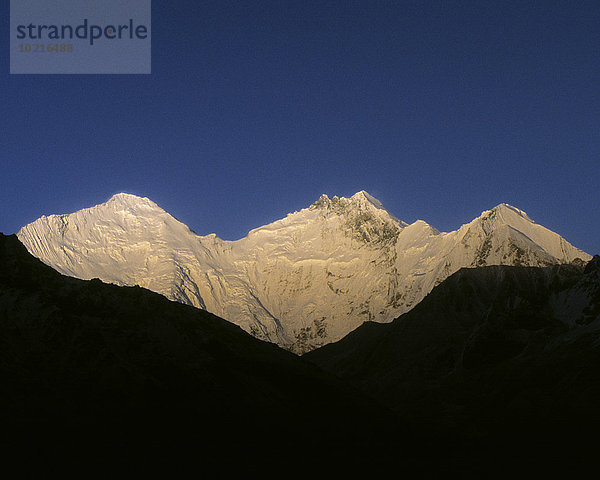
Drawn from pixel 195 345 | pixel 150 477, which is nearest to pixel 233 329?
pixel 195 345

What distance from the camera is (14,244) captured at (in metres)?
136

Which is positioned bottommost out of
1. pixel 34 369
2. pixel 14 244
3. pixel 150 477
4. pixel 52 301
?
pixel 150 477

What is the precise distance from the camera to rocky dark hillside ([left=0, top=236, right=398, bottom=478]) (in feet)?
326

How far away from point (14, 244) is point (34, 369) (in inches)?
1364

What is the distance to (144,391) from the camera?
4429 inches

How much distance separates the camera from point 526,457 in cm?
13938

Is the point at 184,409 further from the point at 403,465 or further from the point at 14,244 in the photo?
the point at 14,244

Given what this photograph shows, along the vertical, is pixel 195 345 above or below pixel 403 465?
above

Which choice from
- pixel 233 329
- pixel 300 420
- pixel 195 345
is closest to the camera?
pixel 300 420

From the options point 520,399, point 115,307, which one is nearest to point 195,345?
point 115,307

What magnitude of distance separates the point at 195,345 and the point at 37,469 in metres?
44.1

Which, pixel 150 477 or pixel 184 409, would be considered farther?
pixel 184 409

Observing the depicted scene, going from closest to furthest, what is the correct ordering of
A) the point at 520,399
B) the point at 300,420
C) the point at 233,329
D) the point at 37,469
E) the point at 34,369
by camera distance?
the point at 37,469
the point at 34,369
the point at 300,420
the point at 233,329
the point at 520,399

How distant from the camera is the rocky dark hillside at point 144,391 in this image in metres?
99.5
